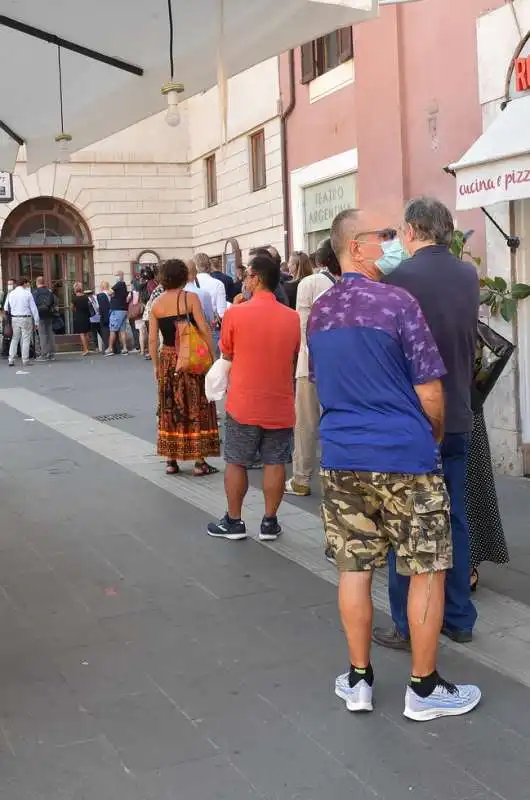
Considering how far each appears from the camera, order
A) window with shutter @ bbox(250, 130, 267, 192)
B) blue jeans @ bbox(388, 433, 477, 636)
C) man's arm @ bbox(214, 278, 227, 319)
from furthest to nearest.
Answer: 1. window with shutter @ bbox(250, 130, 267, 192)
2. man's arm @ bbox(214, 278, 227, 319)
3. blue jeans @ bbox(388, 433, 477, 636)

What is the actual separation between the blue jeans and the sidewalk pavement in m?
0.14

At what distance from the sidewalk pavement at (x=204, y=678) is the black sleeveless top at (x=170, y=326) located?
5.25ft

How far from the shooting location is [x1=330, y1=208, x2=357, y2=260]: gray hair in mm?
3525

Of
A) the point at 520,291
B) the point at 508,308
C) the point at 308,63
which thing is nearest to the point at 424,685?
the point at 508,308

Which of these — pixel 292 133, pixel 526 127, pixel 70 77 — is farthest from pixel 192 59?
pixel 292 133

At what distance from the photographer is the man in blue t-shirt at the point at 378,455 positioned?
132 inches

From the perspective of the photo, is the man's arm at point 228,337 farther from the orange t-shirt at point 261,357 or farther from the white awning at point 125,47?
the white awning at point 125,47

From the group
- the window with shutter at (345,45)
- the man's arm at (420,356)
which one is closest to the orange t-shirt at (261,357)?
the man's arm at (420,356)

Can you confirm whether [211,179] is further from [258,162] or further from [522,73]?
[522,73]

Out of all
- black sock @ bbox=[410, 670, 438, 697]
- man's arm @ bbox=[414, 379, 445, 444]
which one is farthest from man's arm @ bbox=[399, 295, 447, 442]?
black sock @ bbox=[410, 670, 438, 697]

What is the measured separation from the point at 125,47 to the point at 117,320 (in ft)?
51.4

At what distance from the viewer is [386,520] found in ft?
11.4

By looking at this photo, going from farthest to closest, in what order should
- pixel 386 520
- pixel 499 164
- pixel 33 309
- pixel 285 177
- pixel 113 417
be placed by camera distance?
pixel 33 309 → pixel 285 177 → pixel 113 417 → pixel 499 164 → pixel 386 520

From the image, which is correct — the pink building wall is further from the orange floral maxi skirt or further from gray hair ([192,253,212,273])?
the orange floral maxi skirt
